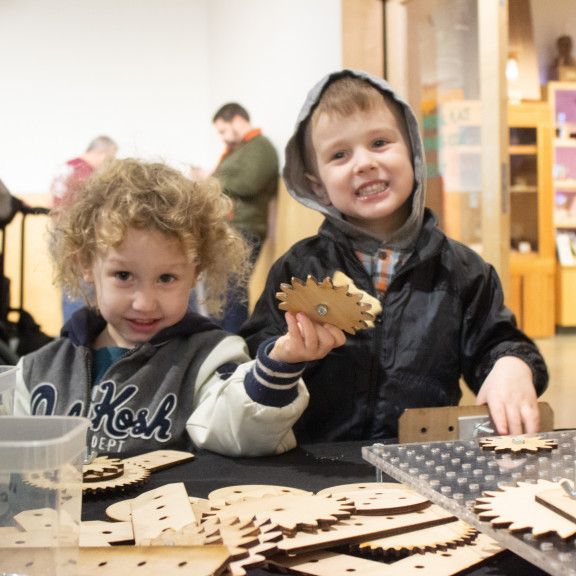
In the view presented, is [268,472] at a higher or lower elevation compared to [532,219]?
lower

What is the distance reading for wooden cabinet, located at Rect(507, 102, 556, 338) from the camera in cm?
572

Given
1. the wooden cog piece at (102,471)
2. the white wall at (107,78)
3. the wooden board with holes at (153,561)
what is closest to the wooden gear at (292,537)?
the wooden board with holes at (153,561)

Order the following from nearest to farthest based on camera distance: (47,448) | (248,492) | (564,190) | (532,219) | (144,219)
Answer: (47,448) → (248,492) → (144,219) → (532,219) → (564,190)

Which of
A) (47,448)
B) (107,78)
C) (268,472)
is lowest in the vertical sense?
(268,472)

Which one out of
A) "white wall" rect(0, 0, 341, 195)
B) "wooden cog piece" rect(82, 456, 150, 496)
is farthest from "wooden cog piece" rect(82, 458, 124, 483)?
"white wall" rect(0, 0, 341, 195)

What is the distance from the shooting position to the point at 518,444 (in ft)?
2.26

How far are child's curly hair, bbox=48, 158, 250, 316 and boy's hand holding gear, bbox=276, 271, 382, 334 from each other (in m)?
0.39

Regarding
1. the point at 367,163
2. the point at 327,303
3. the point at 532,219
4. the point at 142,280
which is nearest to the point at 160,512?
the point at 327,303

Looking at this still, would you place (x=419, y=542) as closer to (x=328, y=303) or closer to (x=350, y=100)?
(x=328, y=303)

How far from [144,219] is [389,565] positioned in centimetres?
73

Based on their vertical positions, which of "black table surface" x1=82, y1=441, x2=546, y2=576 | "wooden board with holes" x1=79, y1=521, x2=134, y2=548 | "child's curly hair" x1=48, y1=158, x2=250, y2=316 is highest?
"child's curly hair" x1=48, y1=158, x2=250, y2=316

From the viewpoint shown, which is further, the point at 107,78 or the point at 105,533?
the point at 107,78

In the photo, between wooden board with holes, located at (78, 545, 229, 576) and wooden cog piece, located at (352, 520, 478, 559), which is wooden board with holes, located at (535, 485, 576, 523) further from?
wooden board with holes, located at (78, 545, 229, 576)

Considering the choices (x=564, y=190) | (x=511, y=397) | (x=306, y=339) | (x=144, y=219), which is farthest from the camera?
(x=564, y=190)
